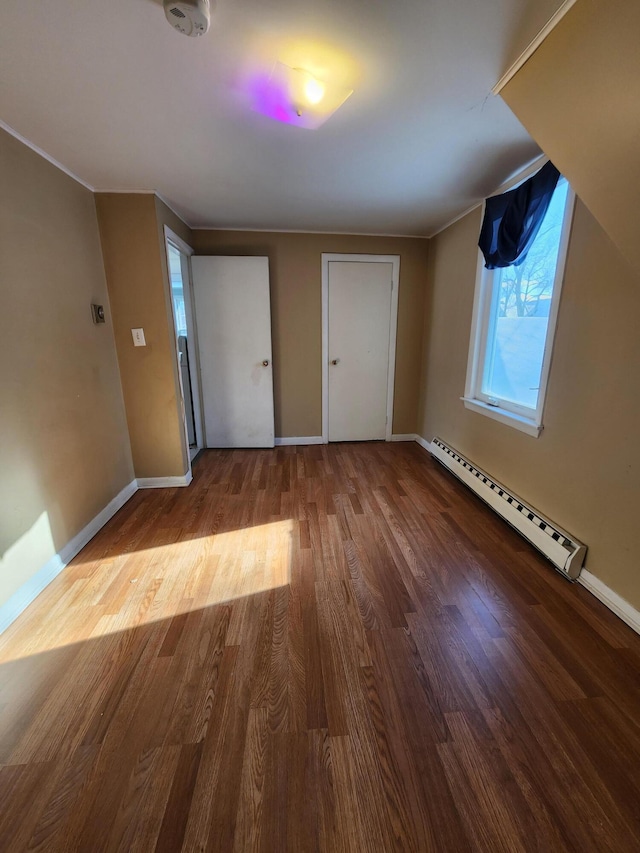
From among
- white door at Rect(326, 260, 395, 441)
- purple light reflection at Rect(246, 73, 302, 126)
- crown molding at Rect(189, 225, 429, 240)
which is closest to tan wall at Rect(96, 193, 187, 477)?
crown molding at Rect(189, 225, 429, 240)

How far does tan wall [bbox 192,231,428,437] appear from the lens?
3449 mm

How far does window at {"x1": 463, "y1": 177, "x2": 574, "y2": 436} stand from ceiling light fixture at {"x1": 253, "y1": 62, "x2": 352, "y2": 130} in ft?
4.18

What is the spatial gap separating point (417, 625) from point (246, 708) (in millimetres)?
774

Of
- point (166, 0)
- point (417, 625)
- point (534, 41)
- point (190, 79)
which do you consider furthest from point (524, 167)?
point (417, 625)

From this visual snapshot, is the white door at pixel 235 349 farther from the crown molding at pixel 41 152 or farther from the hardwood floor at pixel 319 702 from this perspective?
the hardwood floor at pixel 319 702

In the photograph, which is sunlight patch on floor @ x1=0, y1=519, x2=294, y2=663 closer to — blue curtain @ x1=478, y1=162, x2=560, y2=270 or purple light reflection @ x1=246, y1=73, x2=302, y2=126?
purple light reflection @ x1=246, y1=73, x2=302, y2=126

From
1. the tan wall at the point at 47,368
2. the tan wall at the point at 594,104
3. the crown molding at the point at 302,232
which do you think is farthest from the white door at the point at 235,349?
the tan wall at the point at 594,104

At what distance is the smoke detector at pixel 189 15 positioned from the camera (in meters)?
0.98

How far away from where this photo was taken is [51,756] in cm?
106

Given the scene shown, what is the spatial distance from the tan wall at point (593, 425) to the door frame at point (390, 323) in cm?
167

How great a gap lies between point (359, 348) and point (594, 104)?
2797mm

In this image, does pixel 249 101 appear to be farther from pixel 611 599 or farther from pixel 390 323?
pixel 611 599

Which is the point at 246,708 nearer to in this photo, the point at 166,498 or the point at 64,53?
the point at 166,498

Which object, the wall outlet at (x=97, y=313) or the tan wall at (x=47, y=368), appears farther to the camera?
the wall outlet at (x=97, y=313)
